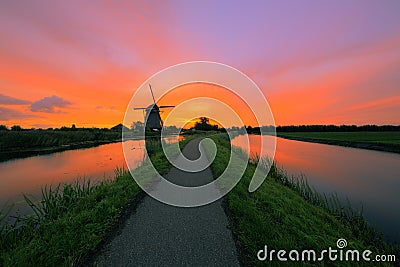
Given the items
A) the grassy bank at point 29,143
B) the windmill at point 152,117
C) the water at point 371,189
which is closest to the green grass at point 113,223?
the water at point 371,189

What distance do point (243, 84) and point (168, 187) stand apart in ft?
15.0

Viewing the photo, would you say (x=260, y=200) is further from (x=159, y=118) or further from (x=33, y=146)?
(x=159, y=118)

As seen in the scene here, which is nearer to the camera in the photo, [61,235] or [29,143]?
[61,235]

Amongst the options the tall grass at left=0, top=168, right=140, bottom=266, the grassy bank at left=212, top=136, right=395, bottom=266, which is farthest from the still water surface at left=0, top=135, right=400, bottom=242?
the tall grass at left=0, top=168, right=140, bottom=266

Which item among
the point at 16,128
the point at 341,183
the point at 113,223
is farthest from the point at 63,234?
the point at 16,128

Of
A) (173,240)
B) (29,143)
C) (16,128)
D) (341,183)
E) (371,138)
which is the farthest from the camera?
(16,128)

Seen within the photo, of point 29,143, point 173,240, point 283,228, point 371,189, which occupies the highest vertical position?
point 29,143

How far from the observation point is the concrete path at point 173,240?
2848mm

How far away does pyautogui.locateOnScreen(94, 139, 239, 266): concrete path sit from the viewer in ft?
9.34

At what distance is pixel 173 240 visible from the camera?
132 inches

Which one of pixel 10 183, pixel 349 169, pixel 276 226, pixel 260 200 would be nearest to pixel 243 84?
pixel 260 200

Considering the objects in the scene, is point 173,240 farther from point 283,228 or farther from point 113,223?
point 283,228

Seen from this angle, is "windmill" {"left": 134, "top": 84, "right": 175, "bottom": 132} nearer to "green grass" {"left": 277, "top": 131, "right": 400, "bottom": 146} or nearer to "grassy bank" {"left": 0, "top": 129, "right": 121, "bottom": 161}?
"grassy bank" {"left": 0, "top": 129, "right": 121, "bottom": 161}

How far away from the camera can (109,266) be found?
2.72 metres
